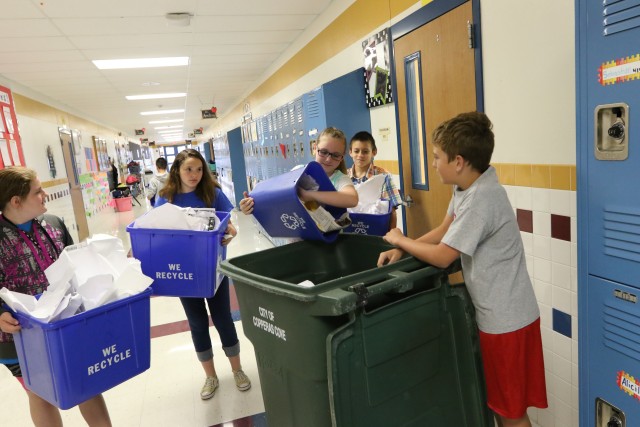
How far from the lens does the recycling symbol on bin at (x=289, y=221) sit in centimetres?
174

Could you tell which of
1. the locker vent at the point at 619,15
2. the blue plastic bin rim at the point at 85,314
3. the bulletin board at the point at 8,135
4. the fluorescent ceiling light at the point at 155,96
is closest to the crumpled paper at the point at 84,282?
the blue plastic bin rim at the point at 85,314

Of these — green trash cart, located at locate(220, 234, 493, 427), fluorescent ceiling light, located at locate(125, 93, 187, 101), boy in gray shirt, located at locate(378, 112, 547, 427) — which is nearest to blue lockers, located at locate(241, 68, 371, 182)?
boy in gray shirt, located at locate(378, 112, 547, 427)

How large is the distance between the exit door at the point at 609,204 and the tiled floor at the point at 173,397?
1.71 metres

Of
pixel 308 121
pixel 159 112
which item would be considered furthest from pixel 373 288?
pixel 159 112

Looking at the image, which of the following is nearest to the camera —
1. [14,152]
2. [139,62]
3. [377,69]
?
[377,69]

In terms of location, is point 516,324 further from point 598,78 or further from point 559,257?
point 598,78

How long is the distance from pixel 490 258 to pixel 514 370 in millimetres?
421

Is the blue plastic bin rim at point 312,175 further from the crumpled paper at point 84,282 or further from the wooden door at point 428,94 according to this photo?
the wooden door at point 428,94

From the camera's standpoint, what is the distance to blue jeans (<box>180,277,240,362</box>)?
246 centimetres

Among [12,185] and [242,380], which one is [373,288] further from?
[242,380]

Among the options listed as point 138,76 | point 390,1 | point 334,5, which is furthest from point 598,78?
point 138,76

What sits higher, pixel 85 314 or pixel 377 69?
pixel 377 69

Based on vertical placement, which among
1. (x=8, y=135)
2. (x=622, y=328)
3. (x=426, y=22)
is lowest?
(x=622, y=328)

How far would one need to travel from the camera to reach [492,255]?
146 cm
